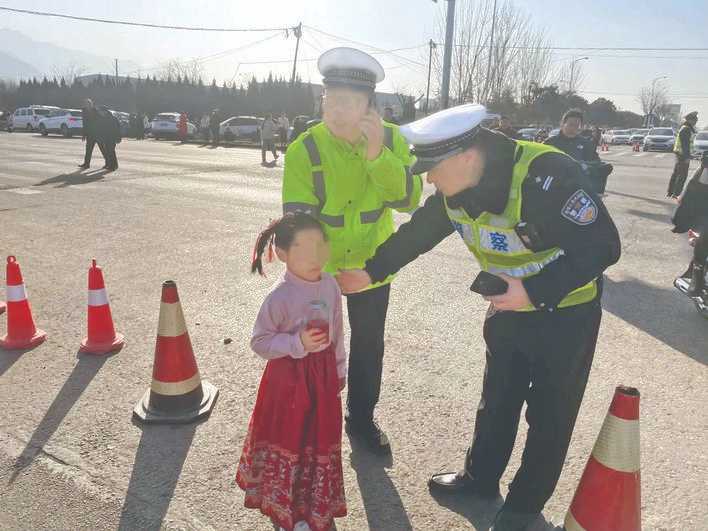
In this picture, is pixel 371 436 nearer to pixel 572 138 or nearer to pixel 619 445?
pixel 619 445

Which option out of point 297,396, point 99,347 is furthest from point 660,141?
point 297,396

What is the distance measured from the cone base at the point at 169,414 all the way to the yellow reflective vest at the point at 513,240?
1.95m

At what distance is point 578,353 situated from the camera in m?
2.03

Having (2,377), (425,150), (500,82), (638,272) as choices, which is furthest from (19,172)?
(500,82)

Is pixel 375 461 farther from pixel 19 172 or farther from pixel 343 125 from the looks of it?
pixel 19 172

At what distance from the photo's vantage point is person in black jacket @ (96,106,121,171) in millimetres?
14180

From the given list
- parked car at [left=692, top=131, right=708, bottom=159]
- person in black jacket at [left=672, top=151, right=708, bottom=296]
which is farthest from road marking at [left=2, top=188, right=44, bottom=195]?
parked car at [left=692, top=131, right=708, bottom=159]

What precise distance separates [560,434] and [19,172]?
15602 mm

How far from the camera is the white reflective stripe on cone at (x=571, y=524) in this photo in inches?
82.9

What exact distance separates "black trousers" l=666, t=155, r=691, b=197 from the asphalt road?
4977 millimetres

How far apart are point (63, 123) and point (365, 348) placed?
1401 inches

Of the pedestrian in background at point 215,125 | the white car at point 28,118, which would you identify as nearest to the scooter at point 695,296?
the pedestrian in background at point 215,125

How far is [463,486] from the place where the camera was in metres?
2.55

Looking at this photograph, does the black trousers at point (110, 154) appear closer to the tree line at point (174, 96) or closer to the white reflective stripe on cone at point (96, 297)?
the white reflective stripe on cone at point (96, 297)
